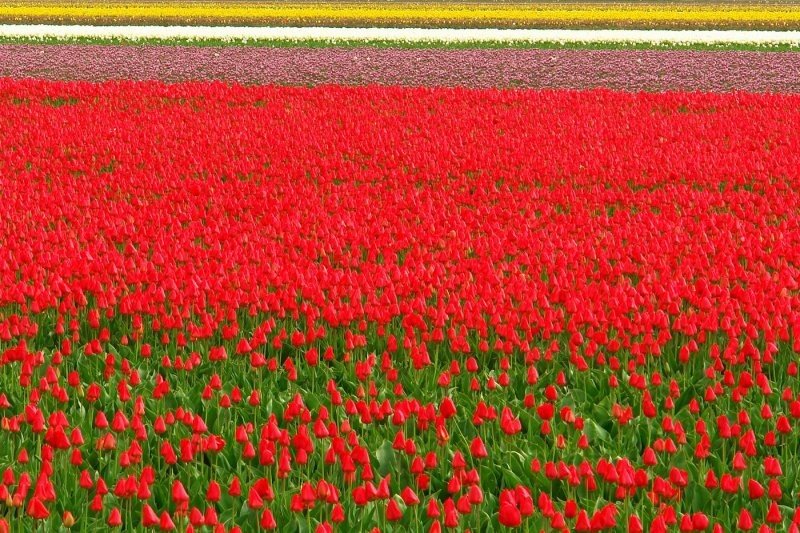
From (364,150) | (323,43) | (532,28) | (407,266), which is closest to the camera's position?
(407,266)

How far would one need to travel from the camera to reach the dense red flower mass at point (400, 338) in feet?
14.1

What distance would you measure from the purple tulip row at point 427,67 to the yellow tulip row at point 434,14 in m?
11.3

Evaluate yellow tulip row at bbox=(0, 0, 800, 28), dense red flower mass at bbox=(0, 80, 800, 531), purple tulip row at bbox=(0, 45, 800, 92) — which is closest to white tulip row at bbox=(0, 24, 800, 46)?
yellow tulip row at bbox=(0, 0, 800, 28)

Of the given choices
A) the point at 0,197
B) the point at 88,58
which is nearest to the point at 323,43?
the point at 88,58

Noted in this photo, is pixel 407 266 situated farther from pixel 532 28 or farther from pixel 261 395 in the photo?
pixel 532 28

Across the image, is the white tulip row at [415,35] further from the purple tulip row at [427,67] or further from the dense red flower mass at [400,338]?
the dense red flower mass at [400,338]

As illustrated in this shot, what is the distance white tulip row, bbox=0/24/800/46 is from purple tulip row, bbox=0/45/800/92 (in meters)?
3.83

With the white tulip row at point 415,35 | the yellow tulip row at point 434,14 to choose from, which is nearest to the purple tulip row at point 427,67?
the white tulip row at point 415,35

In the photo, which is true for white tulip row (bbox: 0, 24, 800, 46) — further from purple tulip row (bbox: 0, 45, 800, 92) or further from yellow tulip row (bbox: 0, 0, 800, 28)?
purple tulip row (bbox: 0, 45, 800, 92)

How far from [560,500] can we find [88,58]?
24934 mm

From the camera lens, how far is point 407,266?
7.67 m

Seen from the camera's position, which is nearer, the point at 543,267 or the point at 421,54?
the point at 543,267

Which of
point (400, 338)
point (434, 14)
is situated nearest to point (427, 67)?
point (434, 14)

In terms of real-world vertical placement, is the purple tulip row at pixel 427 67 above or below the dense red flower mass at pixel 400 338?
below
